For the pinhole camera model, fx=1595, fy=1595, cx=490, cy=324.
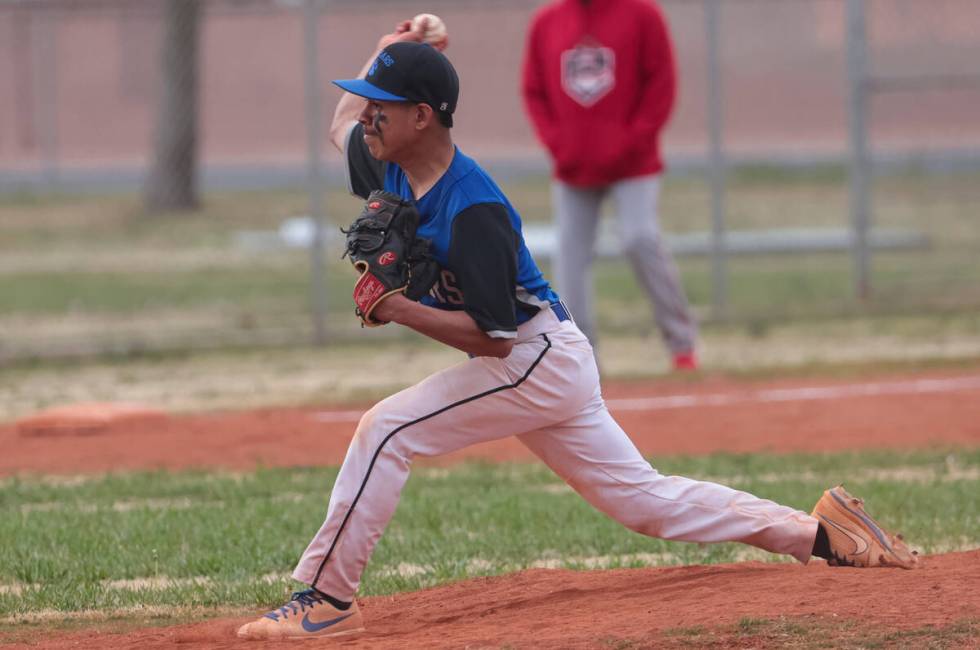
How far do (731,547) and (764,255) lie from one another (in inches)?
435

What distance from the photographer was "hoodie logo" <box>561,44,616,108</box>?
362 inches

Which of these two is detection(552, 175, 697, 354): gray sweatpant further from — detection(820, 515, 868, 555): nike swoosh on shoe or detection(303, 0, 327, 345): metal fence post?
detection(820, 515, 868, 555): nike swoosh on shoe

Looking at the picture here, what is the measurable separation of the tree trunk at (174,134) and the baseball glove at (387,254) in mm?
13826

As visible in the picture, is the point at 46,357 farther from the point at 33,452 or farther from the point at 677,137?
the point at 677,137

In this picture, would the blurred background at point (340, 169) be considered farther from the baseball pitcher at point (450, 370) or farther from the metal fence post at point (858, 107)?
the baseball pitcher at point (450, 370)

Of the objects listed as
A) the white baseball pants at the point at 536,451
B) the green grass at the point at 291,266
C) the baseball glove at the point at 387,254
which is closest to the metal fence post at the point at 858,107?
the green grass at the point at 291,266

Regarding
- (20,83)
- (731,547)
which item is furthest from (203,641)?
(20,83)

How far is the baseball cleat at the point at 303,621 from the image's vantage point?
435 cm

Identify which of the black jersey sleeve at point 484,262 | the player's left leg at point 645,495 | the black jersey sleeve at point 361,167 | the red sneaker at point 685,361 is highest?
the black jersey sleeve at point 361,167

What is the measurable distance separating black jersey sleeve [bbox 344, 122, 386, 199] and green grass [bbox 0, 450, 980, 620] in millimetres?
1306

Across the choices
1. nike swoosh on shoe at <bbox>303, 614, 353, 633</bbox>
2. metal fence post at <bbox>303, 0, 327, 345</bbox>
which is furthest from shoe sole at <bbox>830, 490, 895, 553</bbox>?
metal fence post at <bbox>303, 0, 327, 345</bbox>

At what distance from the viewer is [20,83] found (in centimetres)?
2400

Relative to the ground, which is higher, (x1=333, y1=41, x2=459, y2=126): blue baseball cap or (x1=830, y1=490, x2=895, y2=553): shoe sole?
(x1=333, y1=41, x2=459, y2=126): blue baseball cap

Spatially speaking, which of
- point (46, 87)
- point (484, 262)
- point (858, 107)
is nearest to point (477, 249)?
point (484, 262)
